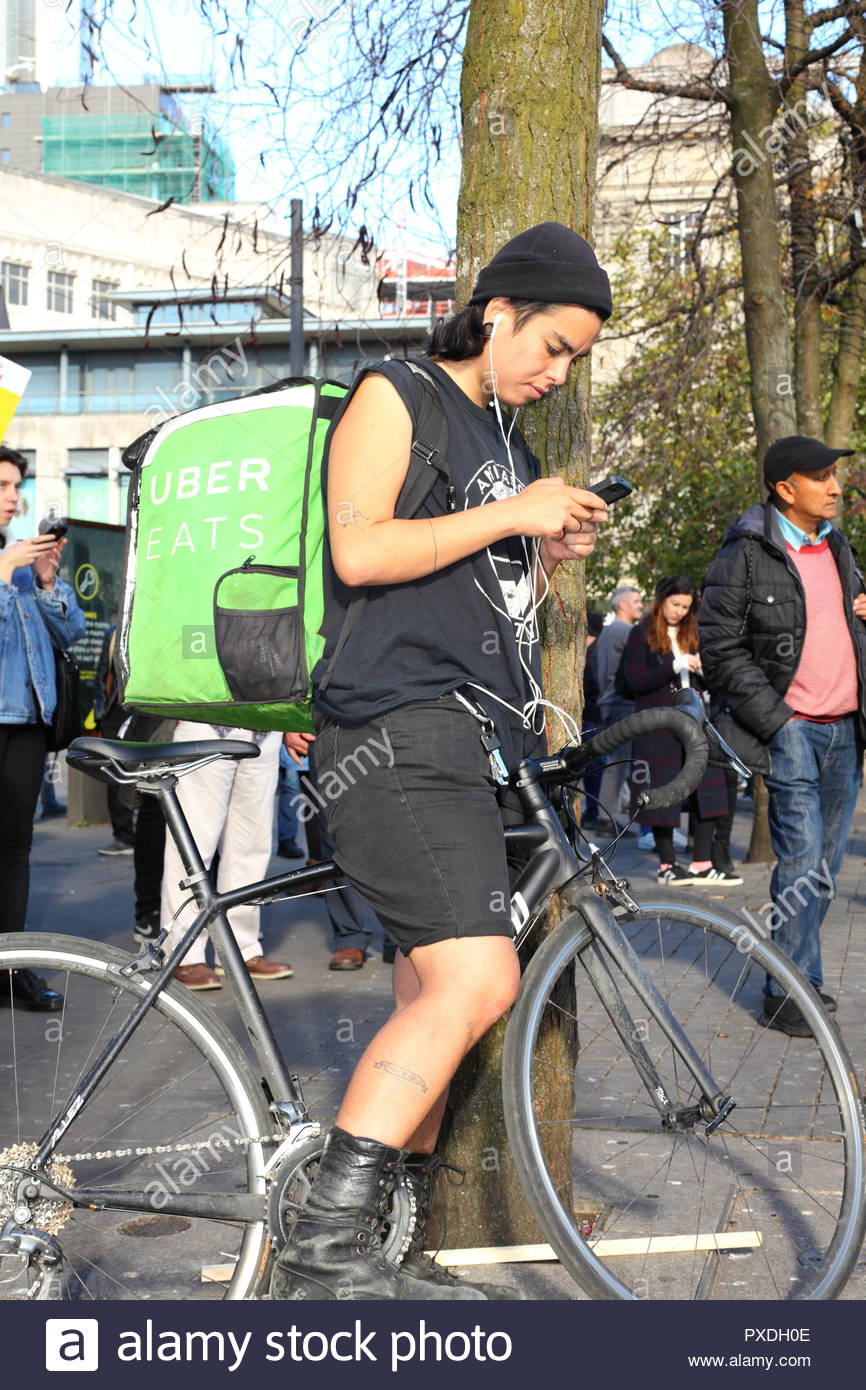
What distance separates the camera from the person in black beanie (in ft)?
8.58

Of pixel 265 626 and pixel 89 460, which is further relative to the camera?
pixel 89 460

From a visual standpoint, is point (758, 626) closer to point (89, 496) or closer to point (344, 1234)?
point (344, 1234)

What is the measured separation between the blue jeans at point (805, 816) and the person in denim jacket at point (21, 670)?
8.95 ft

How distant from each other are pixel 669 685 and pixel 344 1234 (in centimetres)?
807

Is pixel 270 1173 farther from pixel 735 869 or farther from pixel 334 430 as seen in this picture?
pixel 735 869

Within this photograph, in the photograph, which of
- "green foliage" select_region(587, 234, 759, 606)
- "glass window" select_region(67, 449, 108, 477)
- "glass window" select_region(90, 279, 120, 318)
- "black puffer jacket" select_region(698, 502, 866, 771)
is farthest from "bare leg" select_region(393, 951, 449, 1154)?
"glass window" select_region(90, 279, 120, 318)

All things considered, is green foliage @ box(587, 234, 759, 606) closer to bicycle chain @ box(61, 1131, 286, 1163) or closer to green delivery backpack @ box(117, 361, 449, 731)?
green delivery backpack @ box(117, 361, 449, 731)

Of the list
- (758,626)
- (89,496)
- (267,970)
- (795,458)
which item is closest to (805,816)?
(758,626)

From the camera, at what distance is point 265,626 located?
2.75 metres

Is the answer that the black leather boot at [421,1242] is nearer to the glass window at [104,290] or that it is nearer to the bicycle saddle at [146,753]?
the bicycle saddle at [146,753]

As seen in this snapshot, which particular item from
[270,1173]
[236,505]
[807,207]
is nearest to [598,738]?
[236,505]

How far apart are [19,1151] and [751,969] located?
4.52 ft

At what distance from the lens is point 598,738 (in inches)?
113
